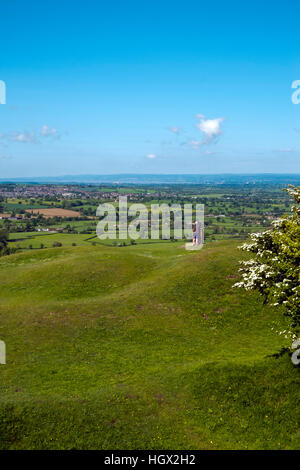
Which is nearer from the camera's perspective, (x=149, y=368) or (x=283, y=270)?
(x=283, y=270)

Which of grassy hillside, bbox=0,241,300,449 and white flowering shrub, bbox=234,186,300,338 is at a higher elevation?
white flowering shrub, bbox=234,186,300,338

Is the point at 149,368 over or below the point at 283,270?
below

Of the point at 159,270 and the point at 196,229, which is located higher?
the point at 196,229

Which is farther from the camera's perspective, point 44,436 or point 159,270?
point 159,270

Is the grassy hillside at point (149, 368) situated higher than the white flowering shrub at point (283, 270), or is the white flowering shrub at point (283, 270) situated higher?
the white flowering shrub at point (283, 270)

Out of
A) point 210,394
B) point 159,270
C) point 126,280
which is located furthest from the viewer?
point 159,270
